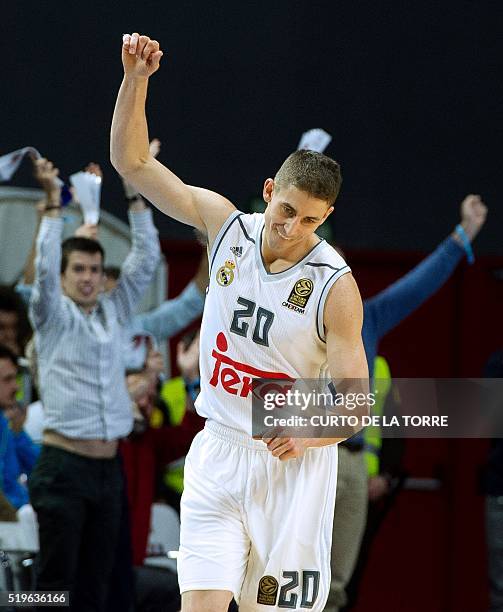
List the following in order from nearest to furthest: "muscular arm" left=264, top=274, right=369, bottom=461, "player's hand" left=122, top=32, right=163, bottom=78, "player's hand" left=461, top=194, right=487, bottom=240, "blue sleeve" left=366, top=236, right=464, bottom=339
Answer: "muscular arm" left=264, top=274, right=369, bottom=461 < "player's hand" left=122, top=32, right=163, bottom=78 < "blue sleeve" left=366, top=236, right=464, bottom=339 < "player's hand" left=461, top=194, right=487, bottom=240

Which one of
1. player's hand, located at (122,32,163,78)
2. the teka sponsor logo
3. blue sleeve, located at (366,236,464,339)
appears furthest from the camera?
blue sleeve, located at (366,236,464,339)

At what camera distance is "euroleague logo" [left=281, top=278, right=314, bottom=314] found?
4.46 metres

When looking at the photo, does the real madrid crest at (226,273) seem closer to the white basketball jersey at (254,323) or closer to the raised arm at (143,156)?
the white basketball jersey at (254,323)

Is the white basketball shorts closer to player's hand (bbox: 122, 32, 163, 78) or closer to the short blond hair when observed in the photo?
the short blond hair

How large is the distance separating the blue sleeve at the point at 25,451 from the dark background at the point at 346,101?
280 cm

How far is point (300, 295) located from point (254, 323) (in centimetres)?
20

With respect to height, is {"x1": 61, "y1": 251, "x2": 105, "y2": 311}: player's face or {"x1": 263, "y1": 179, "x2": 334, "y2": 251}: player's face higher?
{"x1": 61, "y1": 251, "x2": 105, "y2": 311}: player's face

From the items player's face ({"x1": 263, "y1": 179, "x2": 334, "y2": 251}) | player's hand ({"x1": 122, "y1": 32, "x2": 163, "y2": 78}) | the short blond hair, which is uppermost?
player's hand ({"x1": 122, "y1": 32, "x2": 163, "y2": 78})

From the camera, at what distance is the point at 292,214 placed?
172 inches

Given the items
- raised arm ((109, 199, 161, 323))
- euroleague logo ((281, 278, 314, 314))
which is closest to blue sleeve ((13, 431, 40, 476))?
raised arm ((109, 199, 161, 323))

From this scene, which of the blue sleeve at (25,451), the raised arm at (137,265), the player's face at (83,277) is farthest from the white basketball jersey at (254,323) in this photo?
the blue sleeve at (25,451)

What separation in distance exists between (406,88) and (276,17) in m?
1.16

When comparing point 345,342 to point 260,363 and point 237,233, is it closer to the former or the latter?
point 260,363

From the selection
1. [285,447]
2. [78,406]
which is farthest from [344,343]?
[78,406]
